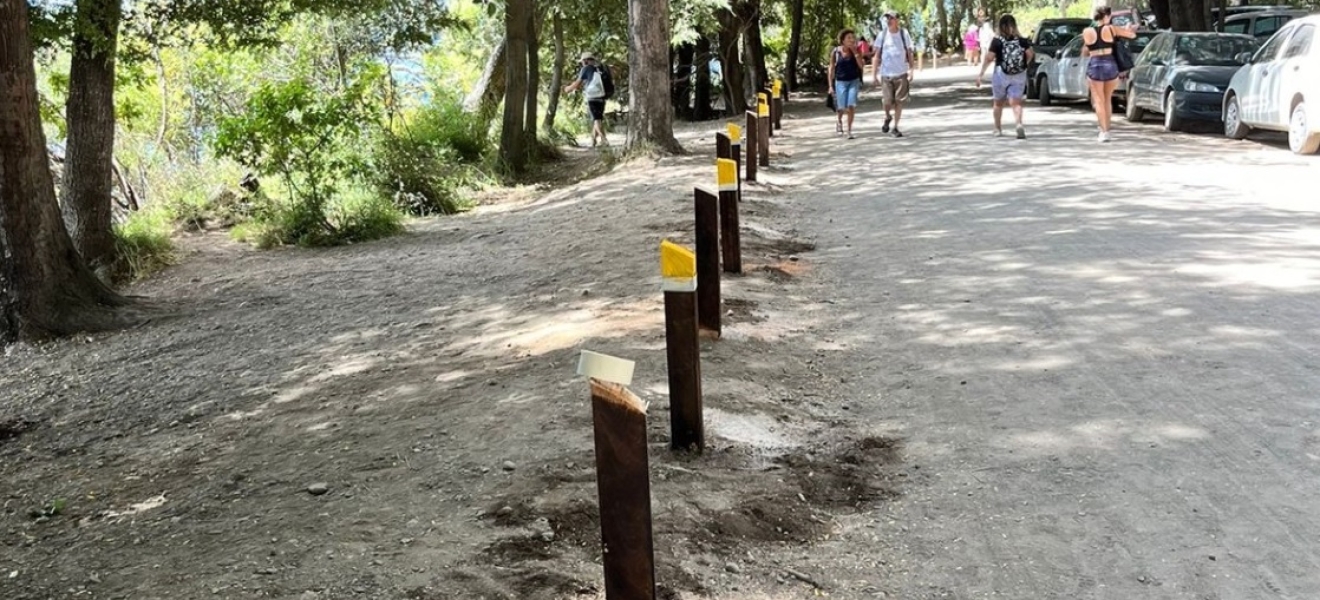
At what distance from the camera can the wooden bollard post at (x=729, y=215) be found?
8.73 metres

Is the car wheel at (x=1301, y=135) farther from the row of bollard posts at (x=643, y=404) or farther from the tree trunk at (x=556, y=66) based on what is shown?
the tree trunk at (x=556, y=66)

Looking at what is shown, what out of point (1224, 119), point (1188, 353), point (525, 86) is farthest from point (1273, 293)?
point (525, 86)

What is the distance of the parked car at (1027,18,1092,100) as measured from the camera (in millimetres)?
27734

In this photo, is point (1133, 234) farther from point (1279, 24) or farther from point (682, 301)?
point (1279, 24)

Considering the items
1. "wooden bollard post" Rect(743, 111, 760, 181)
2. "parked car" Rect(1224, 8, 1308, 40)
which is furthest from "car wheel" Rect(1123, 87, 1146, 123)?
"wooden bollard post" Rect(743, 111, 760, 181)

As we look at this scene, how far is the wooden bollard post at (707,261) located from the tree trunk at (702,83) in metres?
22.1

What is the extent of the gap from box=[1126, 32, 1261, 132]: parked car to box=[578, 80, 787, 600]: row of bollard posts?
487 inches

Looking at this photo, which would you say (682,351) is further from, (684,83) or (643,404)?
(684,83)

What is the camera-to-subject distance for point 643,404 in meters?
3.48

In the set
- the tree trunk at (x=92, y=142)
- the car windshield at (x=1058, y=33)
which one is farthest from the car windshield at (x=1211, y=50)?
the tree trunk at (x=92, y=142)

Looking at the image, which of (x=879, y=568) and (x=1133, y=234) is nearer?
(x=879, y=568)

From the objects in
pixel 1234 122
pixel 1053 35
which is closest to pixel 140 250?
pixel 1234 122

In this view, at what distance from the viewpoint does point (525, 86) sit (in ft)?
65.9

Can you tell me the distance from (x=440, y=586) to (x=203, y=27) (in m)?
13.3
